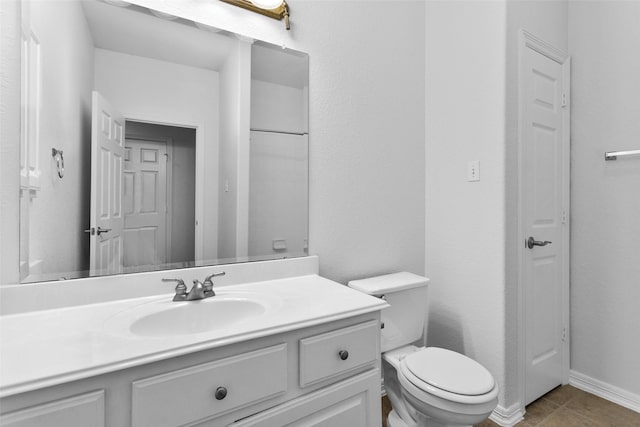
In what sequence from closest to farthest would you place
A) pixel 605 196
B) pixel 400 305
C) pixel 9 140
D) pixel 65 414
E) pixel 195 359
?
pixel 65 414, pixel 195 359, pixel 9 140, pixel 400 305, pixel 605 196

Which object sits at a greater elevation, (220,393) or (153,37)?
(153,37)

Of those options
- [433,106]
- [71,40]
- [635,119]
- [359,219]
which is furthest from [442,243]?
[71,40]

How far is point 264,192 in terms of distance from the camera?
1480mm

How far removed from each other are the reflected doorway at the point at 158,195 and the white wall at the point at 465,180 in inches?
55.1

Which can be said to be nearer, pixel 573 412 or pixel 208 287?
pixel 208 287

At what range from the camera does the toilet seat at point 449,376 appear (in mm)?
1189

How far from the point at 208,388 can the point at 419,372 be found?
89cm

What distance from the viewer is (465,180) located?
1.79 meters

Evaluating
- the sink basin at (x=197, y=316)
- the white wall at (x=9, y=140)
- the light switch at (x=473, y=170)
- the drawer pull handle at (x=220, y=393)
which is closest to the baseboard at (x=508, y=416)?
the light switch at (x=473, y=170)

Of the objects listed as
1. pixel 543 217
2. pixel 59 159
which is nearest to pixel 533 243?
pixel 543 217

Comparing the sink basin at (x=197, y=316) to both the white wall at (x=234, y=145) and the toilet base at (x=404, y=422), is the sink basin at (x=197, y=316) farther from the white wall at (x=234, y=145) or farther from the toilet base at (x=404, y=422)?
the toilet base at (x=404, y=422)

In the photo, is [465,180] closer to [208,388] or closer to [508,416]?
[508,416]

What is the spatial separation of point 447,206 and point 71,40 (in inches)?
73.9

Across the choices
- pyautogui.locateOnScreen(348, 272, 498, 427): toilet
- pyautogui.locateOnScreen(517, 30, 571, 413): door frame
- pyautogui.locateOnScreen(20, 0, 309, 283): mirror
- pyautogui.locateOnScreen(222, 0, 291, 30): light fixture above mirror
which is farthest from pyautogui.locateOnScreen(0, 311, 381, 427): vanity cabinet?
pyautogui.locateOnScreen(222, 0, 291, 30): light fixture above mirror
